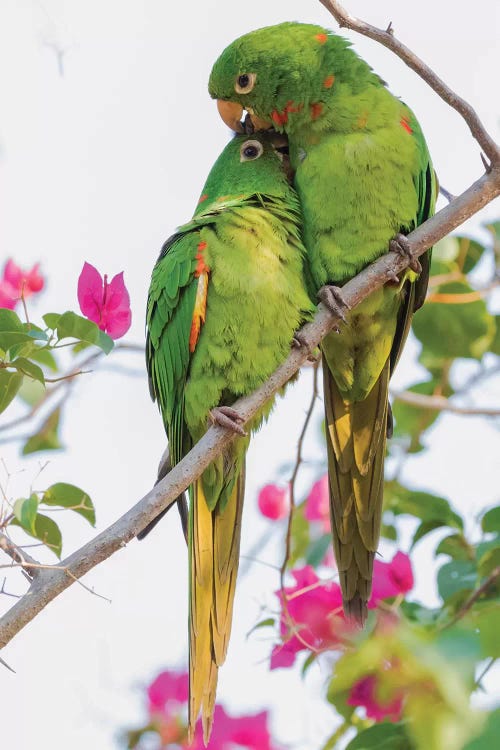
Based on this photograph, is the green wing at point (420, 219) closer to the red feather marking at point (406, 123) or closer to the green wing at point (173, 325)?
the red feather marking at point (406, 123)

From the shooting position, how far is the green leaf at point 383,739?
74.1 inches

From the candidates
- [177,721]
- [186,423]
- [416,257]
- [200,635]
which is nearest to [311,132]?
[416,257]

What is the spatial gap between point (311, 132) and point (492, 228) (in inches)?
31.2

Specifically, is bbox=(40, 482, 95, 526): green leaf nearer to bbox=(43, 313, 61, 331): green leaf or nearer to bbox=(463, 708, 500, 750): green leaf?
bbox=(43, 313, 61, 331): green leaf

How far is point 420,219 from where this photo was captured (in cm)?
281

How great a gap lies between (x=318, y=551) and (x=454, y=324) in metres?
0.92

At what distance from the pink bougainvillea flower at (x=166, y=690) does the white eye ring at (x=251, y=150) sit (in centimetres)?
168

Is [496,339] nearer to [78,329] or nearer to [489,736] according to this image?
[78,329]

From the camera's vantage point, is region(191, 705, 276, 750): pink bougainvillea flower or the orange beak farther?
the orange beak

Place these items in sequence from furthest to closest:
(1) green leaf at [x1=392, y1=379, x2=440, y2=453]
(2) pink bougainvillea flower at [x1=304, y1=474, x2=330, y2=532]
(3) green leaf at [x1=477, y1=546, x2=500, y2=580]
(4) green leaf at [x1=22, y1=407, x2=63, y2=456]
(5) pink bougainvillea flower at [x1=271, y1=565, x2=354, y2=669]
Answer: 1. (2) pink bougainvillea flower at [x1=304, y1=474, x2=330, y2=532]
2. (1) green leaf at [x1=392, y1=379, x2=440, y2=453]
3. (4) green leaf at [x1=22, y1=407, x2=63, y2=456]
4. (5) pink bougainvillea flower at [x1=271, y1=565, x2=354, y2=669]
5. (3) green leaf at [x1=477, y1=546, x2=500, y2=580]

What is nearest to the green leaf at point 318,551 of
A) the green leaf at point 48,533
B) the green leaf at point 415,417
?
the green leaf at point 415,417

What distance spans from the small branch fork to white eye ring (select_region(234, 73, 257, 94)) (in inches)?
29.6

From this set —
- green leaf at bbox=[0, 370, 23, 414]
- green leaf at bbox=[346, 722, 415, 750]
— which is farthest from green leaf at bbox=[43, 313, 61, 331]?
green leaf at bbox=[346, 722, 415, 750]

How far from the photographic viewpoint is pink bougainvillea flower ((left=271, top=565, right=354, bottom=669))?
2670 mm
